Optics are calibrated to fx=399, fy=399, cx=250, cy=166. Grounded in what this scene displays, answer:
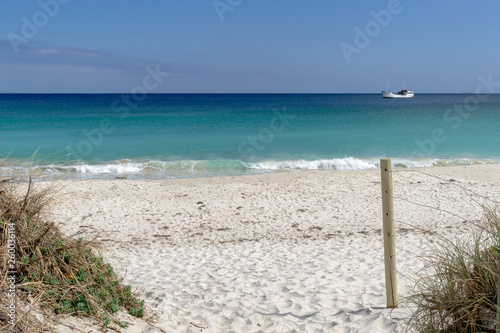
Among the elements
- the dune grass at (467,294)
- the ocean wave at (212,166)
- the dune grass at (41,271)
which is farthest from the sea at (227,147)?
the dune grass at (467,294)

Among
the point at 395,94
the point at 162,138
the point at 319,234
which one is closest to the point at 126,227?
the point at 319,234

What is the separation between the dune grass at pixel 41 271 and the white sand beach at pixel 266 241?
0.25 m

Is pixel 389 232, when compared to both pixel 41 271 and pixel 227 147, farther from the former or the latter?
pixel 227 147

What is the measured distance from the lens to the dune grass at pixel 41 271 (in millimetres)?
3137

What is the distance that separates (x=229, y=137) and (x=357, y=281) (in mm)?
25126

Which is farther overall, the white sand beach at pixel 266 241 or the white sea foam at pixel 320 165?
the white sea foam at pixel 320 165

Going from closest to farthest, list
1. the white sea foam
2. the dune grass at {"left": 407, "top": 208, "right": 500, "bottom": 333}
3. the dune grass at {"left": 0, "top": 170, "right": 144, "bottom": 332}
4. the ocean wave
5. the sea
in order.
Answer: the dune grass at {"left": 407, "top": 208, "right": 500, "bottom": 333}, the dune grass at {"left": 0, "top": 170, "right": 144, "bottom": 332}, the ocean wave, the sea, the white sea foam

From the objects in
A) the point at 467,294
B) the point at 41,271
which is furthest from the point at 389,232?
the point at 41,271

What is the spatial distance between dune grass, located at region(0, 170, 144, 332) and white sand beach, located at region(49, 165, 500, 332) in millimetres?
247

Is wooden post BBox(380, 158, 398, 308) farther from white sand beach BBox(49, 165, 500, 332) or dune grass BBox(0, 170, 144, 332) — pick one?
dune grass BBox(0, 170, 144, 332)

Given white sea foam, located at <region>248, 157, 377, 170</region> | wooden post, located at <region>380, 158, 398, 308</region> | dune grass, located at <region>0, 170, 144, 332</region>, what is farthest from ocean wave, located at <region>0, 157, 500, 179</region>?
wooden post, located at <region>380, 158, 398, 308</region>

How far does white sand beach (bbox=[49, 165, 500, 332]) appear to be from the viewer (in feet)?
14.7

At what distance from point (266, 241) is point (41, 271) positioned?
5.02 metres

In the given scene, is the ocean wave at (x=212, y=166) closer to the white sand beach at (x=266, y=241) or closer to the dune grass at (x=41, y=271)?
the white sand beach at (x=266, y=241)
